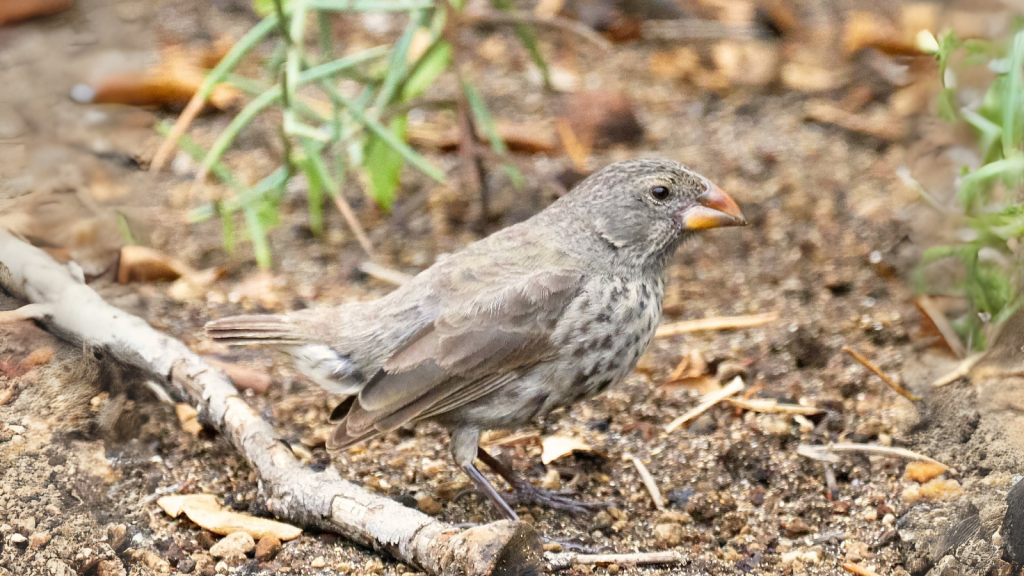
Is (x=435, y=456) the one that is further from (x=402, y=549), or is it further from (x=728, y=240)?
(x=728, y=240)

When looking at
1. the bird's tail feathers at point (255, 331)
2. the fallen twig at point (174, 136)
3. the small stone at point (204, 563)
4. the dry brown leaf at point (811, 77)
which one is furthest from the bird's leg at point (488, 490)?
the dry brown leaf at point (811, 77)

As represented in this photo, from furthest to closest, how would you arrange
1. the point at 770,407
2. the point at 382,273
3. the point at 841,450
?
the point at 382,273 → the point at 770,407 → the point at 841,450

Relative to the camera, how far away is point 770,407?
3.78m

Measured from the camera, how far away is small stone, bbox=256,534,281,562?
117 inches

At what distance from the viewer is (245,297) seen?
4496mm

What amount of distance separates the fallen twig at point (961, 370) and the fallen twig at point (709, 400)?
73cm

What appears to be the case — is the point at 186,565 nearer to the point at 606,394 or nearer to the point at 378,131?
the point at 606,394

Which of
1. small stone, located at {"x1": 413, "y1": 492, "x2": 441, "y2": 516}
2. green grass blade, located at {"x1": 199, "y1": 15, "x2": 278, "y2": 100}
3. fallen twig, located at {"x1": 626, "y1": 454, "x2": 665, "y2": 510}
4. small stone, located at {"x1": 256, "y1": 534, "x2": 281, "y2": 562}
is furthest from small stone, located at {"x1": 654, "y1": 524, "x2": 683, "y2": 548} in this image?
green grass blade, located at {"x1": 199, "y1": 15, "x2": 278, "y2": 100}

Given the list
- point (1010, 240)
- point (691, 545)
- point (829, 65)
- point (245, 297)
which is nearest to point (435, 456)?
point (691, 545)

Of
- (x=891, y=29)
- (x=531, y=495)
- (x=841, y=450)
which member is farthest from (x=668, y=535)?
(x=891, y=29)

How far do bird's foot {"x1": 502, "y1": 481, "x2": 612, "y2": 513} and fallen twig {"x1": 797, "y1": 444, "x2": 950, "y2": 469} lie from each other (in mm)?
751

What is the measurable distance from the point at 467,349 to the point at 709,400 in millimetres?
1117

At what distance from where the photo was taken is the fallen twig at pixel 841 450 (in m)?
3.40

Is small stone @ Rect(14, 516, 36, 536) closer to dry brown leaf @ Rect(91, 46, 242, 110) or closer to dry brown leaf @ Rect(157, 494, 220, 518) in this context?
dry brown leaf @ Rect(157, 494, 220, 518)
